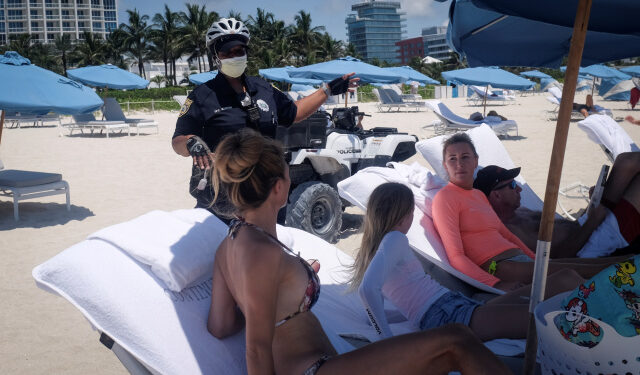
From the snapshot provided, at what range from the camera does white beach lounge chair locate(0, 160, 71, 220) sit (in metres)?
7.29

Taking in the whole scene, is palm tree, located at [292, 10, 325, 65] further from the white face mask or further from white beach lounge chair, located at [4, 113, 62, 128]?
the white face mask

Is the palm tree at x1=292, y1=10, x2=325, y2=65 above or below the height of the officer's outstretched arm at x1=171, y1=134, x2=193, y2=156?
above

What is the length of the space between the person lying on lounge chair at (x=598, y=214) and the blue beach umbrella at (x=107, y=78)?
1687 centimetres

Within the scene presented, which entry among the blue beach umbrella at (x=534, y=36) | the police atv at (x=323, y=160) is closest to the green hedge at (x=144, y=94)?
the police atv at (x=323, y=160)

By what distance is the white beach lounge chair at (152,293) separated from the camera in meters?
2.25

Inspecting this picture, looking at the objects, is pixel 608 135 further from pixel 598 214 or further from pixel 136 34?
pixel 136 34

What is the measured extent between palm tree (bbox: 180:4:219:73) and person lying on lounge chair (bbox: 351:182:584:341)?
56.6 m

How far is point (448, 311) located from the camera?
8.94ft

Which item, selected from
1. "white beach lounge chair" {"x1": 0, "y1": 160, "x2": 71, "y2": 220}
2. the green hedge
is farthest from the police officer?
the green hedge

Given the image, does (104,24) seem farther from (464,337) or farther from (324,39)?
(464,337)

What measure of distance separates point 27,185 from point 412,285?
20.8 feet

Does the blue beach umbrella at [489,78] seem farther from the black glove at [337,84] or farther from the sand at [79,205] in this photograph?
the black glove at [337,84]

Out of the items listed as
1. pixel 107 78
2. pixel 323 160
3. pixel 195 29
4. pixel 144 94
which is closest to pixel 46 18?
pixel 195 29

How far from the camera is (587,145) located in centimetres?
1289
